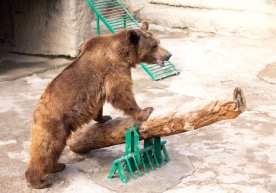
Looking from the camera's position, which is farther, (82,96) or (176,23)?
(176,23)

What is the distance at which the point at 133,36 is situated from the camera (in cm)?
560

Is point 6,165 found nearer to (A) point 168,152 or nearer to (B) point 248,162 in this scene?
(A) point 168,152

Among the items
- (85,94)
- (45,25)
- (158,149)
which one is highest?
(85,94)

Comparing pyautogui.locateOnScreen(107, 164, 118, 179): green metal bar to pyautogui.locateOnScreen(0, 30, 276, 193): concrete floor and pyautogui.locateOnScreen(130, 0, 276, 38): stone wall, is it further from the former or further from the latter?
pyautogui.locateOnScreen(130, 0, 276, 38): stone wall

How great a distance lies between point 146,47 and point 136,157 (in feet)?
3.81

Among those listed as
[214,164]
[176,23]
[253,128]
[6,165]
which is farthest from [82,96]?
[176,23]

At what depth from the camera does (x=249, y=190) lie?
17.7ft

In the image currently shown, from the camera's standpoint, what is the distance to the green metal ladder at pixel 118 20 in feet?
31.7

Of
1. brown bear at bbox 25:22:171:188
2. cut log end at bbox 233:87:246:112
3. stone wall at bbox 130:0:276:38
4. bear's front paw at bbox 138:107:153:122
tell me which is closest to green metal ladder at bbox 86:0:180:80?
stone wall at bbox 130:0:276:38

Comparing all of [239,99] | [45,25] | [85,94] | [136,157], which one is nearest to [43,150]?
[85,94]

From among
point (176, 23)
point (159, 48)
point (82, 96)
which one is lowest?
point (176, 23)

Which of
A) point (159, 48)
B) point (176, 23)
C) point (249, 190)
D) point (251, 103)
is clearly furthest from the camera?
point (176, 23)

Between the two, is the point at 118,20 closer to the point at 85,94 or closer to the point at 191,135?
the point at 191,135

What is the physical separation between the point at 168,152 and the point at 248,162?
3.06 ft
